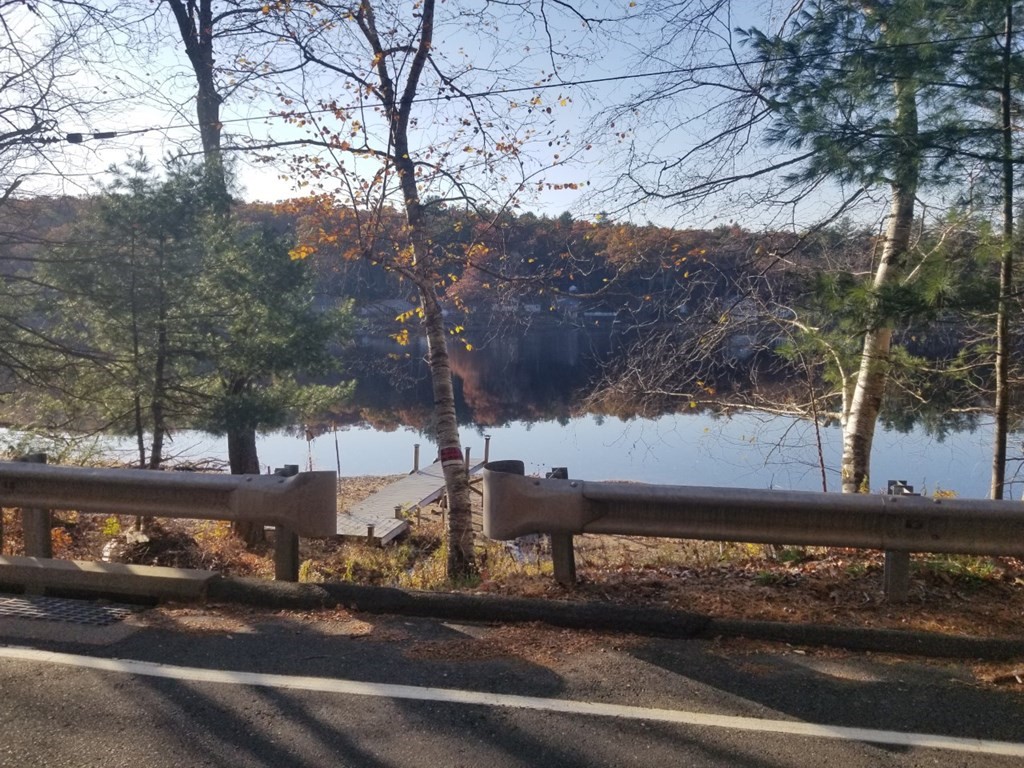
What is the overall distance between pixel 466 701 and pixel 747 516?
7.27 feet

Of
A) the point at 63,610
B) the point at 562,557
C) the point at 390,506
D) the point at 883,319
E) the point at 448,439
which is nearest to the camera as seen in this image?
the point at 63,610

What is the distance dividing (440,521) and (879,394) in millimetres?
14965

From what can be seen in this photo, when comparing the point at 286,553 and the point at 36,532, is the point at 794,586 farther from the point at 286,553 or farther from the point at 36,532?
the point at 36,532

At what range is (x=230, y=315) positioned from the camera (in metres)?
14.6

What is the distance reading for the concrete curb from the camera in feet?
15.0

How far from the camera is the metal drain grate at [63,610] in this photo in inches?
202

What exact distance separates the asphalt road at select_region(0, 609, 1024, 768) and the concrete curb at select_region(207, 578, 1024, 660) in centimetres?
13

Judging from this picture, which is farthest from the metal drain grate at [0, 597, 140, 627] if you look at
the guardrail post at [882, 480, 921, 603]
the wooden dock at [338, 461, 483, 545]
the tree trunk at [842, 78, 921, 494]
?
the wooden dock at [338, 461, 483, 545]

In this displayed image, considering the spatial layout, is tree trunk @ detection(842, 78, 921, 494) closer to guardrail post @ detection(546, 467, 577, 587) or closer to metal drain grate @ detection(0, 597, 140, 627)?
guardrail post @ detection(546, 467, 577, 587)

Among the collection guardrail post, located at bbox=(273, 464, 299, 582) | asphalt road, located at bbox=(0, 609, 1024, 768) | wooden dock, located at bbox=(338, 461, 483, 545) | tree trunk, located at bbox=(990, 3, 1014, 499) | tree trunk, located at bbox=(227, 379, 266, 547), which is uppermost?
tree trunk, located at bbox=(990, 3, 1014, 499)

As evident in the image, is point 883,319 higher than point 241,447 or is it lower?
higher

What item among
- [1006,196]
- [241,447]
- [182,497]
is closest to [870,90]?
[1006,196]

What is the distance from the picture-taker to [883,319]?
21.8 feet

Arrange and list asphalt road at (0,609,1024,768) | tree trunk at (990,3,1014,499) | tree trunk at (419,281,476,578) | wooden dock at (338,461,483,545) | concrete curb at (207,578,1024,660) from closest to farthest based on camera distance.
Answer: asphalt road at (0,609,1024,768) → concrete curb at (207,578,1024,660) → tree trunk at (990,3,1014,499) → tree trunk at (419,281,476,578) → wooden dock at (338,461,483,545)
